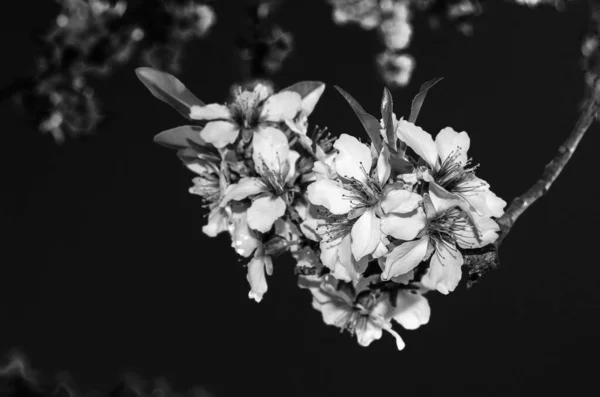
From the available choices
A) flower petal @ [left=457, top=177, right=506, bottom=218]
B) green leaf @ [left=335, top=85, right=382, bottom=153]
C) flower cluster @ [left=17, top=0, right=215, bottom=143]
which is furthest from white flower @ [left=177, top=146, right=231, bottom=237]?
flower cluster @ [left=17, top=0, right=215, bottom=143]

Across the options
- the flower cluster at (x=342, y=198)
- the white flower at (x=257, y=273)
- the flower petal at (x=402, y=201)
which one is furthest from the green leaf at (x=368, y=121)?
the white flower at (x=257, y=273)

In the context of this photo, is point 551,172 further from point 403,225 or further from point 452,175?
point 403,225

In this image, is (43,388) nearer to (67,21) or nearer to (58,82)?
(58,82)

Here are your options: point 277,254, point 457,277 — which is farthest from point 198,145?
point 457,277

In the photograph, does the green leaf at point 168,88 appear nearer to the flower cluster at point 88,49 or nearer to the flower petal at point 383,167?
the flower petal at point 383,167

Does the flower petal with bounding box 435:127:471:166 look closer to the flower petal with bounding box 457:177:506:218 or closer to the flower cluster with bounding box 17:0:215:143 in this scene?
the flower petal with bounding box 457:177:506:218

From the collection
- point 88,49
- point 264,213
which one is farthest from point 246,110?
point 88,49
